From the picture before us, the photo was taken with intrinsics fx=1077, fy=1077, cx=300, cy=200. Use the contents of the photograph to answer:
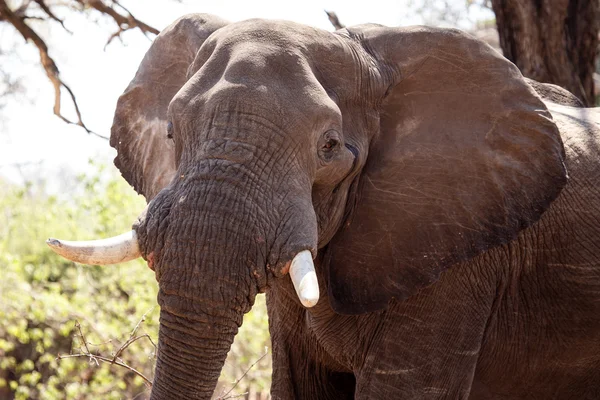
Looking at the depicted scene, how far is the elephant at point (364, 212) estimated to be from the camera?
10.6ft

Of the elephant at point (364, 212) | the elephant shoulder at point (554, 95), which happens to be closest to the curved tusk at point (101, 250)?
the elephant at point (364, 212)

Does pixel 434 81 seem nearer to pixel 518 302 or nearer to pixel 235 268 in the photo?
pixel 518 302

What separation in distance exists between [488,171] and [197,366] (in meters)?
1.37

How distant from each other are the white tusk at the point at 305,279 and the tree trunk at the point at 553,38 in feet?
13.5

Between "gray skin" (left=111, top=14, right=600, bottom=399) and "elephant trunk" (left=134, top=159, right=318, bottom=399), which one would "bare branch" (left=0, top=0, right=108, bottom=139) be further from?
"elephant trunk" (left=134, top=159, right=318, bottom=399)

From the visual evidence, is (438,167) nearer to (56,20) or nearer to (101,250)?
(101,250)

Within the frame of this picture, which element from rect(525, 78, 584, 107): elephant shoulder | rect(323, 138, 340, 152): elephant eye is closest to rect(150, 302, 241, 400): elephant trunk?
rect(323, 138, 340, 152): elephant eye

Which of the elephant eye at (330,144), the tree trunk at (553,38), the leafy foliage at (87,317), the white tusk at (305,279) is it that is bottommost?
the leafy foliage at (87,317)

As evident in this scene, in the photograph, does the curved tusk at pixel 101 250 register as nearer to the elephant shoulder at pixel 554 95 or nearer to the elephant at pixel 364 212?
the elephant at pixel 364 212

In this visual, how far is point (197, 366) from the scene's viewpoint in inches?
128

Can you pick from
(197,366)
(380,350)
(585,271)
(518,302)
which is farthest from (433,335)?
(197,366)

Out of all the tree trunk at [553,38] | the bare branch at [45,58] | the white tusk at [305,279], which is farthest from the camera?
the bare branch at [45,58]

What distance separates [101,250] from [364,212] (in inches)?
41.3

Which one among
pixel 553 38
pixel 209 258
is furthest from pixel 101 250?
pixel 553 38
